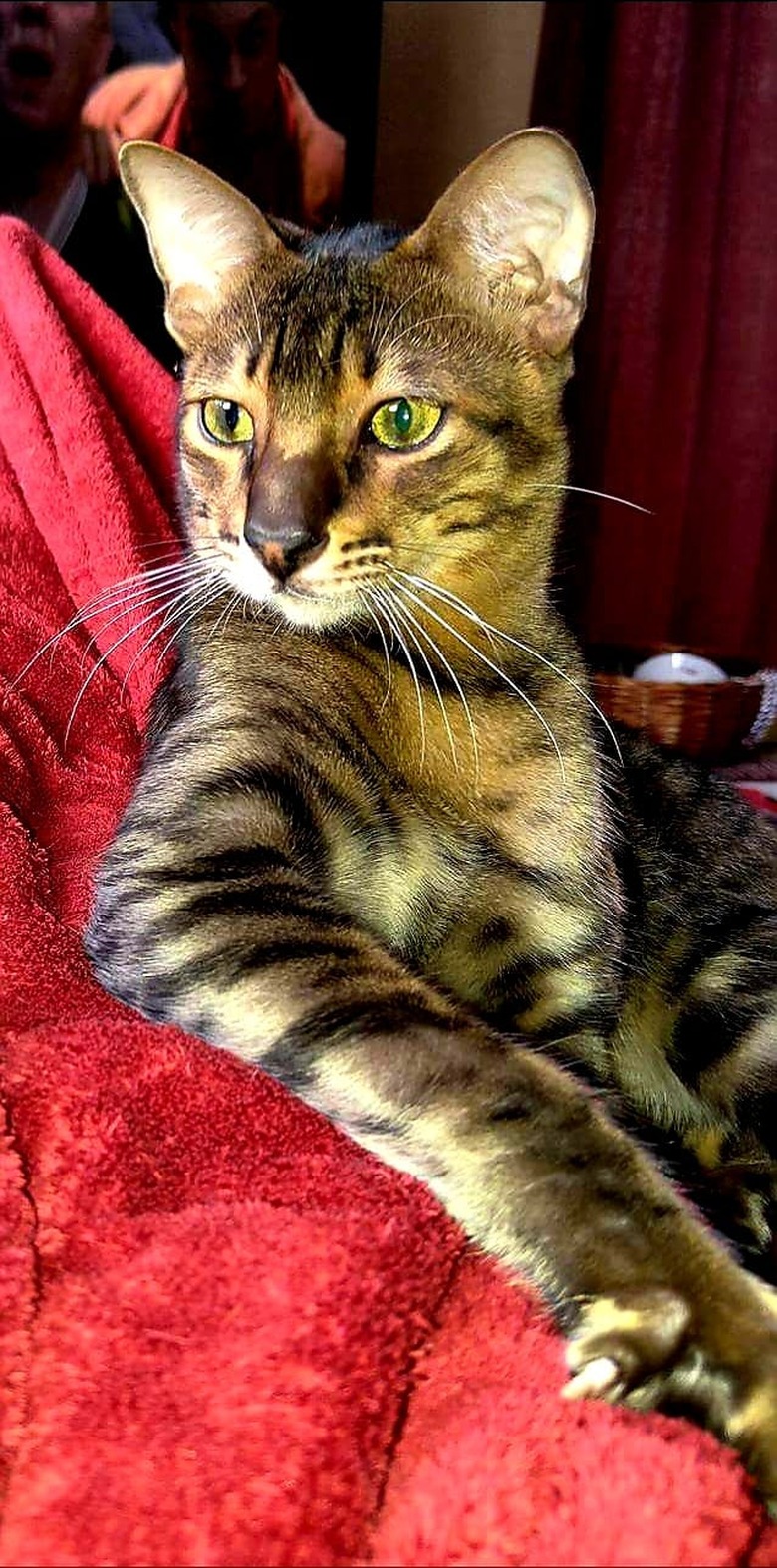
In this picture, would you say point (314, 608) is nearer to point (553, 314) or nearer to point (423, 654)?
point (423, 654)

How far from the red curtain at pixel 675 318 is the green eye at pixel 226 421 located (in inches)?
73.5

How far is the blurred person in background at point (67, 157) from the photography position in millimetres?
2199

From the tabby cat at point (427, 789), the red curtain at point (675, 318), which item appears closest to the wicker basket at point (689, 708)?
the tabby cat at point (427, 789)

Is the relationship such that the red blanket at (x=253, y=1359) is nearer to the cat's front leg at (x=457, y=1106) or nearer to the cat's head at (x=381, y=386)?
the cat's front leg at (x=457, y=1106)

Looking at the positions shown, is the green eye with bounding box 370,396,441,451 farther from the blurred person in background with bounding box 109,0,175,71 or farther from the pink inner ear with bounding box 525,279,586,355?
the blurred person in background with bounding box 109,0,175,71

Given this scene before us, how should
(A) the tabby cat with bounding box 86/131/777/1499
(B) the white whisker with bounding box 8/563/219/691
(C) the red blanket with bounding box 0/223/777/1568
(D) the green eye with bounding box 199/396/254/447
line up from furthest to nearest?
1. (B) the white whisker with bounding box 8/563/219/691
2. (D) the green eye with bounding box 199/396/254/447
3. (A) the tabby cat with bounding box 86/131/777/1499
4. (C) the red blanket with bounding box 0/223/777/1568

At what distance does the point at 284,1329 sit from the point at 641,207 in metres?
2.76

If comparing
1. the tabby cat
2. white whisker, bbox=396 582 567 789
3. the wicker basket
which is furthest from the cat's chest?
the wicker basket

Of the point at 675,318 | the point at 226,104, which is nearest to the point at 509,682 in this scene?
the point at 226,104

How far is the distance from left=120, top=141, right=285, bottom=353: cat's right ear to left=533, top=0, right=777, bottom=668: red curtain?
179 centimetres

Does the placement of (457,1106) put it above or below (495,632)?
below

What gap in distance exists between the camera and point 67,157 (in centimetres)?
227

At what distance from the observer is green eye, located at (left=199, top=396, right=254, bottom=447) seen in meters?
0.93

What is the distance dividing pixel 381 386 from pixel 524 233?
0.19 m
